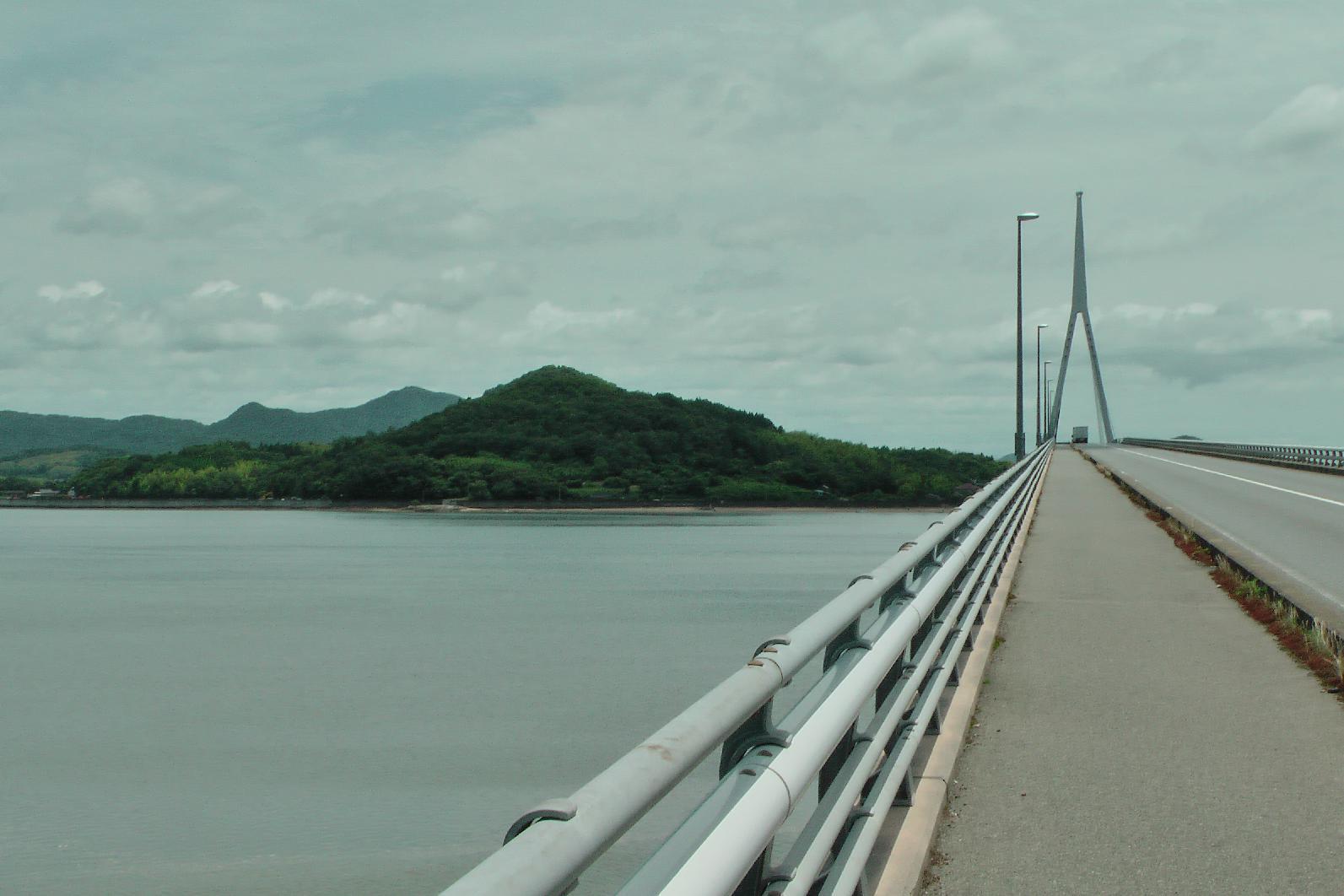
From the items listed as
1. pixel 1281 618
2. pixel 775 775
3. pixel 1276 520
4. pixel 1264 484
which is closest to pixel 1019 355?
pixel 1264 484

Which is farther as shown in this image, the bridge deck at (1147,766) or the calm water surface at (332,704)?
the calm water surface at (332,704)

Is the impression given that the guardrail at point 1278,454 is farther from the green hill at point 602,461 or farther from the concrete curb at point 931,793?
the green hill at point 602,461

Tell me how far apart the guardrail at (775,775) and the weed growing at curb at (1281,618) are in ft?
11.0

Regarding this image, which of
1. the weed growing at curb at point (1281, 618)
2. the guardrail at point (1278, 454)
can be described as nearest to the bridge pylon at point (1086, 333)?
the guardrail at point (1278, 454)

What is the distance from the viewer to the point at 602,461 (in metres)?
174

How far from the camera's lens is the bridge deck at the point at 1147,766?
4.57 m

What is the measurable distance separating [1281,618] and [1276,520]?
13343 millimetres

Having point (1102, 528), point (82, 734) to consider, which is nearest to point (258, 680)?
point (82, 734)

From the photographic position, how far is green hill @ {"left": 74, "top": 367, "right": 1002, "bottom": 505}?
170 m

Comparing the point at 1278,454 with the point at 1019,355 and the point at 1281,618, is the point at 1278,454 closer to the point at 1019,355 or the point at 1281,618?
the point at 1019,355

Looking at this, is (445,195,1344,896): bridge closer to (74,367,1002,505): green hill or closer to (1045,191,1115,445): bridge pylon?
(1045,191,1115,445): bridge pylon

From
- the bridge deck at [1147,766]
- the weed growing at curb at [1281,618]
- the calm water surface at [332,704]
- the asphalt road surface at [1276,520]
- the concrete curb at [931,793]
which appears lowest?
the calm water surface at [332,704]

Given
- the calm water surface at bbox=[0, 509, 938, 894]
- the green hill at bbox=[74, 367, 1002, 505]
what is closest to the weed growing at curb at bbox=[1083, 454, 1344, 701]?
the calm water surface at bbox=[0, 509, 938, 894]

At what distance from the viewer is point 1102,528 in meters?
21.4
